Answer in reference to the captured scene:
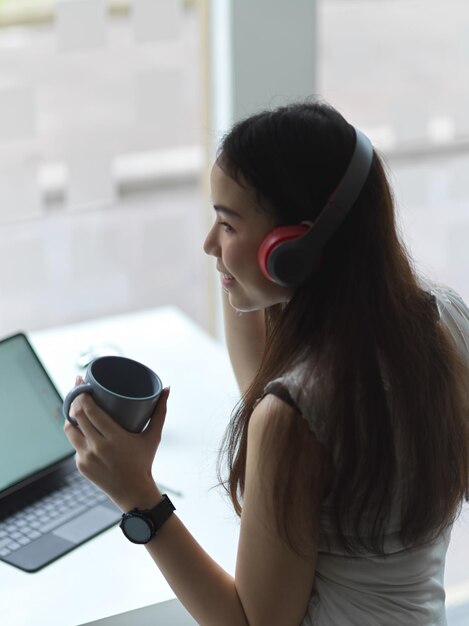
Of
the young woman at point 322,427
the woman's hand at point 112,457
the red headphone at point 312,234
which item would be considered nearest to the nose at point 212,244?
the young woman at point 322,427

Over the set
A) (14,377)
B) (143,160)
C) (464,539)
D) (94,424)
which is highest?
(94,424)

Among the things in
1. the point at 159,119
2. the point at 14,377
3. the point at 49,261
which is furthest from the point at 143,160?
the point at 14,377

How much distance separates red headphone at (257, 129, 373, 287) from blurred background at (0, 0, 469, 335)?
2.07 ft

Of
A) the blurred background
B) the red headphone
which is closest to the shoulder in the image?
the red headphone

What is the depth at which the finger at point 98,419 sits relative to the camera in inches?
42.7

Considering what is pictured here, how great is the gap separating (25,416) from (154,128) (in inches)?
56.0

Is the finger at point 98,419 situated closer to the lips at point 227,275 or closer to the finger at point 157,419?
the finger at point 157,419

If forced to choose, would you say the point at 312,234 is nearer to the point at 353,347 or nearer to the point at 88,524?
the point at 353,347

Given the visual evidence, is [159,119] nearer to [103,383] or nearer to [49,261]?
[49,261]

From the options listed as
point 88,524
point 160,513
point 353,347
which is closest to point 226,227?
point 353,347

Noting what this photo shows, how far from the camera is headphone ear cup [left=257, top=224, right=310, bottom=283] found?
1.02 metres

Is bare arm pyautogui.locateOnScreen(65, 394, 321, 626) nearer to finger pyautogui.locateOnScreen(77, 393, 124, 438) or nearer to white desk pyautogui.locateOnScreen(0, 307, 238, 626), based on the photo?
finger pyautogui.locateOnScreen(77, 393, 124, 438)

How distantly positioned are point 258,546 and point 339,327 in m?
0.23

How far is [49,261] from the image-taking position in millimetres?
3562
